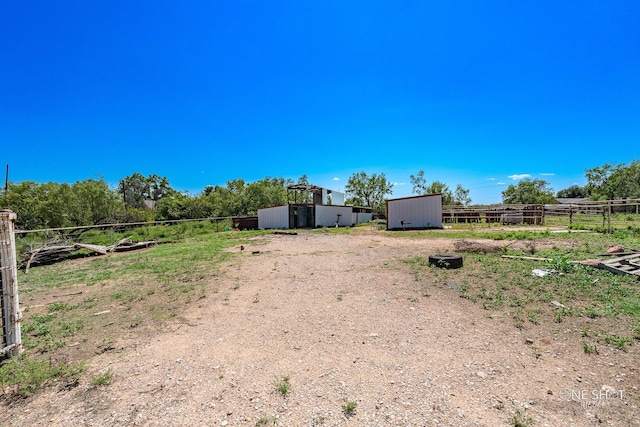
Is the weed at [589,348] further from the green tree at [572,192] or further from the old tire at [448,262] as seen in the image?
the green tree at [572,192]

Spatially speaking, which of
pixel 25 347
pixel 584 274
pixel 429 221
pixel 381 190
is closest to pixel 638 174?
pixel 381 190

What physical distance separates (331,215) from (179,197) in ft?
58.1

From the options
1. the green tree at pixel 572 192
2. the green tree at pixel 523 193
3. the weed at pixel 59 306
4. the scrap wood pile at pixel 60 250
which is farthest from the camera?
→ the green tree at pixel 572 192

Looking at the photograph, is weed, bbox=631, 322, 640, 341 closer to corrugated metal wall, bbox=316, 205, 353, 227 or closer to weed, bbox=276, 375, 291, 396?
weed, bbox=276, 375, 291, 396

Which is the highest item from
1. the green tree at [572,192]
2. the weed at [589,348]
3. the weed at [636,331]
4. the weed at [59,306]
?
the green tree at [572,192]

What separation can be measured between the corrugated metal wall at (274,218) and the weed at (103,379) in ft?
65.9

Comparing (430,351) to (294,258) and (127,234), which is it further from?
(127,234)

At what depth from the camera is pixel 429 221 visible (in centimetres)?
1955

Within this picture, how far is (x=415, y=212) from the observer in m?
19.8

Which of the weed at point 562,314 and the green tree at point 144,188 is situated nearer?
the weed at point 562,314

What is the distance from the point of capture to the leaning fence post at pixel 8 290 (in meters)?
A: 2.81

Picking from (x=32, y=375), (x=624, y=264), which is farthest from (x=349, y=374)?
(x=624, y=264)

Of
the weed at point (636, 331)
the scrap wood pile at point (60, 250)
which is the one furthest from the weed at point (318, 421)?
the scrap wood pile at point (60, 250)

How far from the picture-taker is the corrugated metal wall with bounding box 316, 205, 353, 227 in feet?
78.6
